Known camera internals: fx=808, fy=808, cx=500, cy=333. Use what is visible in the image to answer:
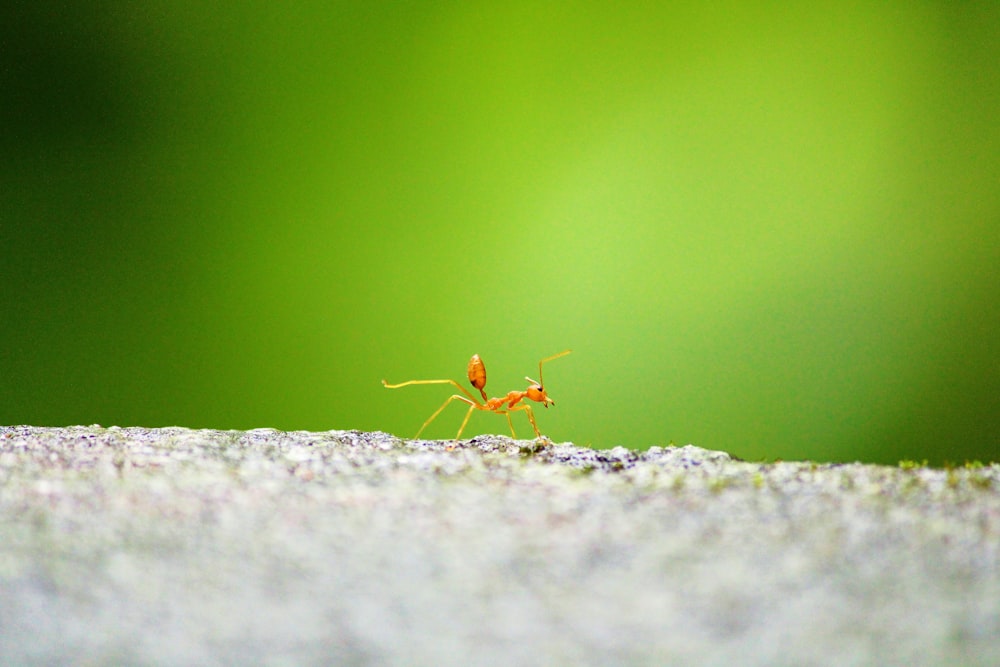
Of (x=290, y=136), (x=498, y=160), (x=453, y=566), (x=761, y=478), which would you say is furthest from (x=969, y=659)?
(x=290, y=136)

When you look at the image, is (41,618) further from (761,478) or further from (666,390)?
(666,390)

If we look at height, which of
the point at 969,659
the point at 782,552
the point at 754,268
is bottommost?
A: the point at 969,659

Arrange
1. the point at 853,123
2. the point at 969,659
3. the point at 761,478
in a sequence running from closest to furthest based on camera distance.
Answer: the point at 969,659 < the point at 761,478 < the point at 853,123

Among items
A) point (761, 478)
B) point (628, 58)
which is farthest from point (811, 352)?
point (761, 478)

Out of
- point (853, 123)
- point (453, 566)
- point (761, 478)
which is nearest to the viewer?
point (453, 566)

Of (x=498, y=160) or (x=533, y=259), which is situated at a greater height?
(x=498, y=160)

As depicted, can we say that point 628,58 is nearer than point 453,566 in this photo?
No

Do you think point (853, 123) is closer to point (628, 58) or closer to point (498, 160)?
point (628, 58)
